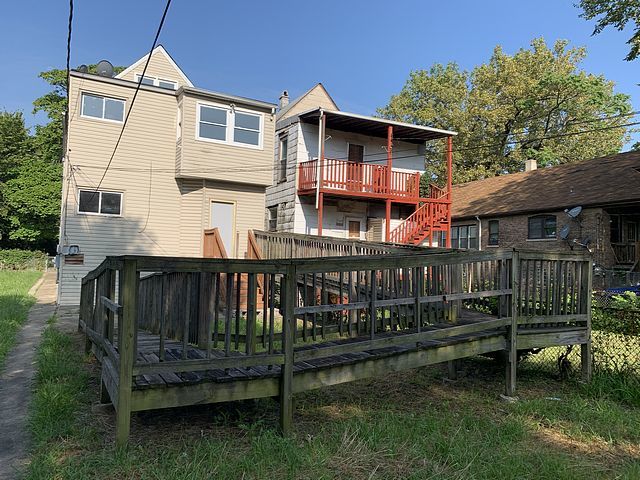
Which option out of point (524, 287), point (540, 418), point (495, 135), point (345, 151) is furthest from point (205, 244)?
point (495, 135)

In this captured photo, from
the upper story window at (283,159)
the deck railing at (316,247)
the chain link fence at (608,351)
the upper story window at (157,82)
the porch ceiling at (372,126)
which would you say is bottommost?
the chain link fence at (608,351)

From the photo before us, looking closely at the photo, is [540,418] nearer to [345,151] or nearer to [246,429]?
[246,429]

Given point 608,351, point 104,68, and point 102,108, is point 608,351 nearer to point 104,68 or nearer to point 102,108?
point 102,108

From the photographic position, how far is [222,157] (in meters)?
14.5

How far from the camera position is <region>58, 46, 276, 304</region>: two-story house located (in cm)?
1305

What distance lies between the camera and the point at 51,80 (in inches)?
1353

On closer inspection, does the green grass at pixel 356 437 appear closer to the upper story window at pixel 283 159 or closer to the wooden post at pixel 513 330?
the wooden post at pixel 513 330

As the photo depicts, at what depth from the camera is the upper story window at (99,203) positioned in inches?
519

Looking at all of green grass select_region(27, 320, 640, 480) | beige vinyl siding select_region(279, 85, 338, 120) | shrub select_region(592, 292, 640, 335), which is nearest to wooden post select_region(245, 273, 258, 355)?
green grass select_region(27, 320, 640, 480)

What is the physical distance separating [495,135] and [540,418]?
30897 millimetres

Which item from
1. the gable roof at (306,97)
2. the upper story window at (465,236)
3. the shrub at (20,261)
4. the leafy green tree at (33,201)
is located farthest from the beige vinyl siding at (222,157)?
the leafy green tree at (33,201)

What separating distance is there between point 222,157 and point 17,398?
34.5ft

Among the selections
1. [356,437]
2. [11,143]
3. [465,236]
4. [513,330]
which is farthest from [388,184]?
[11,143]

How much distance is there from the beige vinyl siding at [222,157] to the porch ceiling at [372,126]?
2.60 meters
